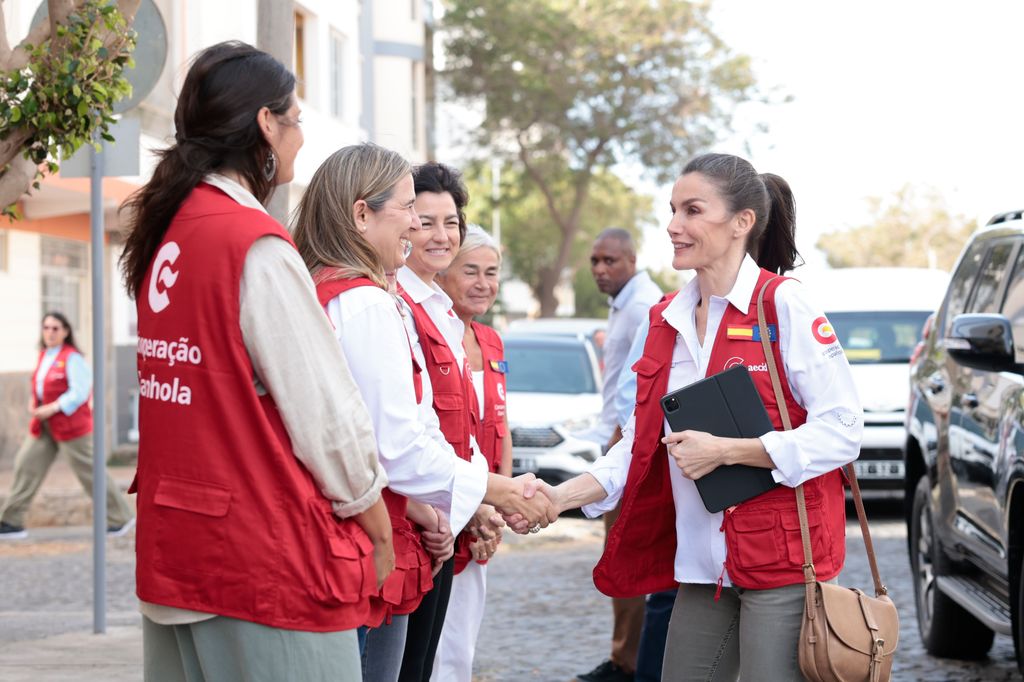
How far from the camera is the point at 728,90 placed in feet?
130

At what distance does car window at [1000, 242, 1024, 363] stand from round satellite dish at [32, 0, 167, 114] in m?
4.24

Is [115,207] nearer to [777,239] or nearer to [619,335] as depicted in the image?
[619,335]

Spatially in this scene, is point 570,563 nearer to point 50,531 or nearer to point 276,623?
point 50,531

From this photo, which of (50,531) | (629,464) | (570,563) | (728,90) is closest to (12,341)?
(50,531)

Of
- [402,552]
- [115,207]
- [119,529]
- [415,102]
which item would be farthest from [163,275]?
[415,102]

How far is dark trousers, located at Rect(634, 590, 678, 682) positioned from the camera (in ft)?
20.4

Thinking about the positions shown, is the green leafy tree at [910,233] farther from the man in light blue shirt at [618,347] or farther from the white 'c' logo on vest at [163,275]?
the white 'c' logo on vest at [163,275]

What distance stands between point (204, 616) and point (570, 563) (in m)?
8.64

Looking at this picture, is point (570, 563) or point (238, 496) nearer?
point (238, 496)

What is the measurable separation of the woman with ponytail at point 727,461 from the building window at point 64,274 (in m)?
17.5

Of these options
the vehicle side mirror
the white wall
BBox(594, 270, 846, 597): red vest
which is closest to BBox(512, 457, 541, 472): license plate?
the vehicle side mirror

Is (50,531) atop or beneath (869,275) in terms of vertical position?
beneath

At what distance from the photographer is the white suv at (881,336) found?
510 inches

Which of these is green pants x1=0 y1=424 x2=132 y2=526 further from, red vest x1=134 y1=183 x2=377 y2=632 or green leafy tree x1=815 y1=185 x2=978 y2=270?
green leafy tree x1=815 y1=185 x2=978 y2=270
